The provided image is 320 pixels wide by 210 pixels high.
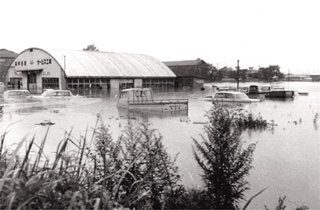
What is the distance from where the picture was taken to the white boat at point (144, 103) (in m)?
25.7

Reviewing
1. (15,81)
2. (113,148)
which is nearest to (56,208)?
(113,148)

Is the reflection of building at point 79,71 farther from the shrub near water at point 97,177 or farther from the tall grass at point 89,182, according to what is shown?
the tall grass at point 89,182

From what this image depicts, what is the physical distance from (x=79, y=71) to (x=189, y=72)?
2711cm

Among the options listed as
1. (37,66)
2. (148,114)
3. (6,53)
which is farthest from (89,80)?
(6,53)

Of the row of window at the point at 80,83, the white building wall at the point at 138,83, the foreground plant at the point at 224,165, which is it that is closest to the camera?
the foreground plant at the point at 224,165

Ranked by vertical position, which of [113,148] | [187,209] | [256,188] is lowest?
[256,188]

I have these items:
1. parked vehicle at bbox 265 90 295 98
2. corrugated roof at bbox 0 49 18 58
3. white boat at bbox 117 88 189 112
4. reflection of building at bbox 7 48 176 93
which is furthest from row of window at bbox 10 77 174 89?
corrugated roof at bbox 0 49 18 58

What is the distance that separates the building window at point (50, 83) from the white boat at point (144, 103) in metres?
21.4

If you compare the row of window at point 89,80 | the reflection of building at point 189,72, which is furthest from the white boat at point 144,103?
the reflection of building at point 189,72

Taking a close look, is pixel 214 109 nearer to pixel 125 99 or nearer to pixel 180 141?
pixel 180 141

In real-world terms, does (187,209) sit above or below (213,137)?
below

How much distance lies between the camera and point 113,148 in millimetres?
6738

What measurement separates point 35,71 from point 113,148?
47110mm

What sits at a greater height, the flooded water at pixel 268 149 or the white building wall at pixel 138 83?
the white building wall at pixel 138 83
